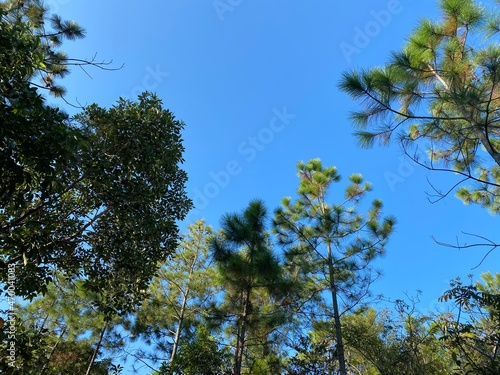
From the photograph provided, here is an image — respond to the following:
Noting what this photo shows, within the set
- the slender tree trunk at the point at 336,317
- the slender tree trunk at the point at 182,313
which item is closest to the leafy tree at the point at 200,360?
the slender tree trunk at the point at 336,317

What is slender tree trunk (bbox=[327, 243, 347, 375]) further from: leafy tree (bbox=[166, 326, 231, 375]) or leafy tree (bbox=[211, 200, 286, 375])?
leafy tree (bbox=[166, 326, 231, 375])

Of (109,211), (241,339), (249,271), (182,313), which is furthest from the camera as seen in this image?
(182,313)

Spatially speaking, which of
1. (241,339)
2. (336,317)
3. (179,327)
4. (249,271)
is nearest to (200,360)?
(241,339)

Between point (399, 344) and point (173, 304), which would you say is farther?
point (173, 304)

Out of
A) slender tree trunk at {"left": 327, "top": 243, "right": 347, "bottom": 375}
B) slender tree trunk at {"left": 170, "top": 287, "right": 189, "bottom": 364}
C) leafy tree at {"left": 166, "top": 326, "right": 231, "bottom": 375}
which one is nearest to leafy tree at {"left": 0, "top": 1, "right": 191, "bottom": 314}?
leafy tree at {"left": 166, "top": 326, "right": 231, "bottom": 375}

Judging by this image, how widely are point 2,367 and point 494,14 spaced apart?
27.7 ft

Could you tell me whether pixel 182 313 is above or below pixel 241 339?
above

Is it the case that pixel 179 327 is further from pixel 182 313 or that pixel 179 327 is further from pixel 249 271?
pixel 249 271

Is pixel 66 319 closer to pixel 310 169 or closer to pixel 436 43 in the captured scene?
pixel 310 169

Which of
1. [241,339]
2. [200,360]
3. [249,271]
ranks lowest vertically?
[200,360]

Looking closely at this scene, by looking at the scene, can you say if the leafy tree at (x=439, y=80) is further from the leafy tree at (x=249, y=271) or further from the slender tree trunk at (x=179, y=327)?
the slender tree trunk at (x=179, y=327)

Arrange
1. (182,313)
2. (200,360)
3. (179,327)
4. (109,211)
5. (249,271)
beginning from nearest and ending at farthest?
1. (109,211)
2. (200,360)
3. (249,271)
4. (179,327)
5. (182,313)

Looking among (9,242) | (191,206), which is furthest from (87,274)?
(191,206)

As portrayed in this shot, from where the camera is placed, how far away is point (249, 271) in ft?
25.0
